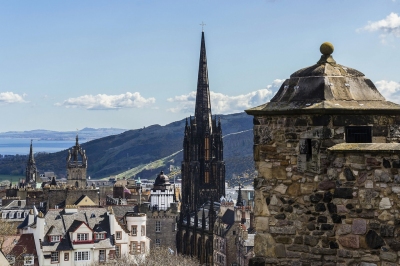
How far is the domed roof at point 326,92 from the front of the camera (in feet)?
30.8

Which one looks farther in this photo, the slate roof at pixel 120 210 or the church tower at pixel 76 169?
the church tower at pixel 76 169

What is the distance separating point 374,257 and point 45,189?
90.1m

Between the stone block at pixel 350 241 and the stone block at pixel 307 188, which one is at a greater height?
the stone block at pixel 307 188

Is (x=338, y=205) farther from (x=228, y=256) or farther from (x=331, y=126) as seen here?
(x=228, y=256)

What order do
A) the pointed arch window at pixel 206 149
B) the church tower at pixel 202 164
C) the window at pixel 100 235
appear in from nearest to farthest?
the window at pixel 100 235
the church tower at pixel 202 164
the pointed arch window at pixel 206 149

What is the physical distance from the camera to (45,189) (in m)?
96.4

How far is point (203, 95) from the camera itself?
113m

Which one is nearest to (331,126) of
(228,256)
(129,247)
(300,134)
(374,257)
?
(300,134)

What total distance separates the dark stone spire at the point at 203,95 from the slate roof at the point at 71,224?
44.2 metres

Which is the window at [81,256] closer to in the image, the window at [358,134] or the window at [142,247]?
the window at [142,247]

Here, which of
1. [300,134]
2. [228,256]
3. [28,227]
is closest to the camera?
[300,134]

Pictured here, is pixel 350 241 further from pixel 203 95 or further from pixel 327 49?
pixel 203 95

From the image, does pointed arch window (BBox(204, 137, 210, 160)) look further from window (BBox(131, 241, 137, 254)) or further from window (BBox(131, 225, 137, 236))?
window (BBox(131, 241, 137, 254))

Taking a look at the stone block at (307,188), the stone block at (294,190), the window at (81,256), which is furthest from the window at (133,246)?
the stone block at (307,188)
